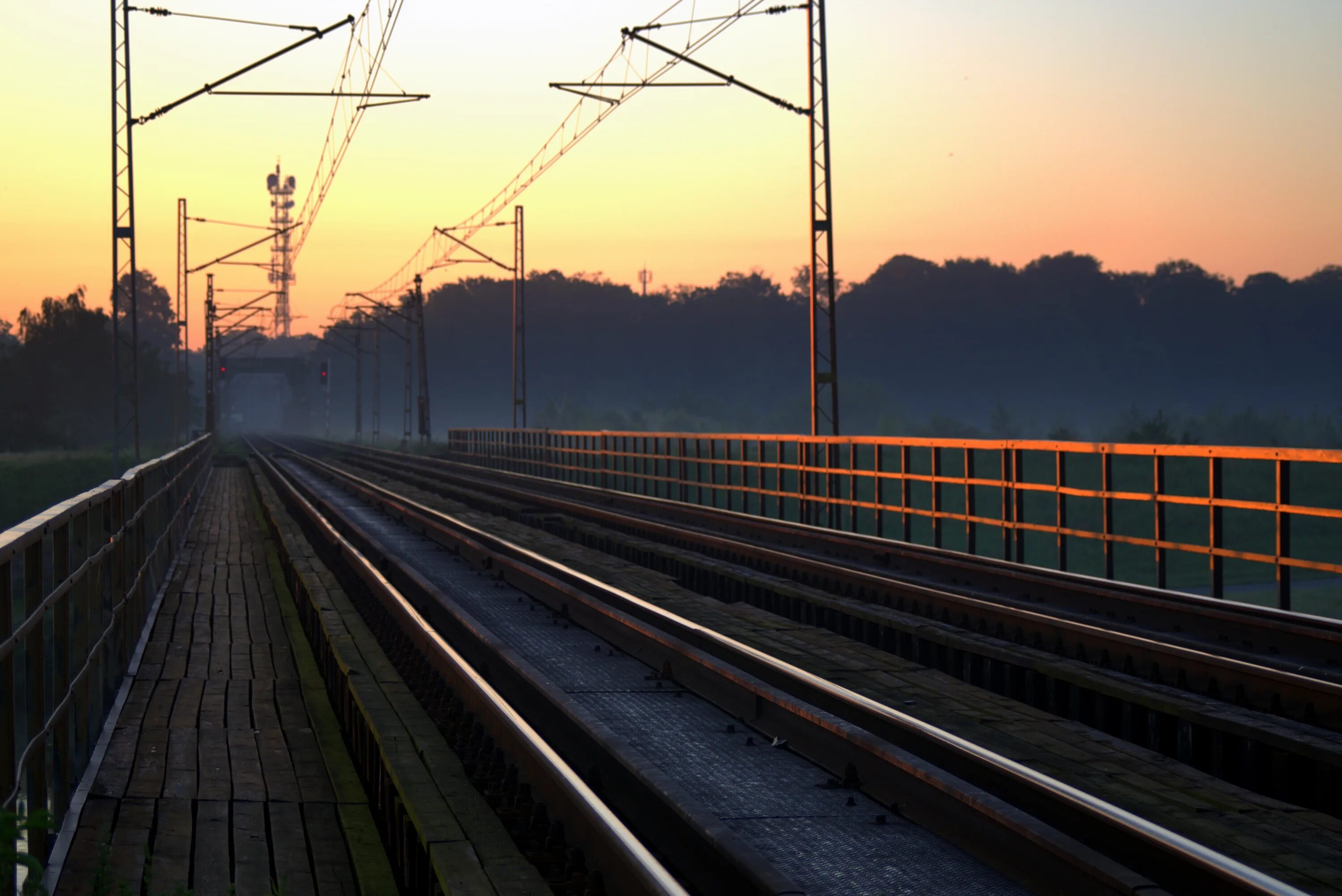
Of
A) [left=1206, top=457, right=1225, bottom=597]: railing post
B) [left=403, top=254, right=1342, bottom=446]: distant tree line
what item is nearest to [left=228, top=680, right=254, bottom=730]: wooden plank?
[left=1206, top=457, right=1225, bottom=597]: railing post

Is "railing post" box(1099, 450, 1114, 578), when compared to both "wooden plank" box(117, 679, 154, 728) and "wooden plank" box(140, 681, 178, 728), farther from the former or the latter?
"wooden plank" box(117, 679, 154, 728)

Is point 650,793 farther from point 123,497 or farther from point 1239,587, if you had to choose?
point 1239,587

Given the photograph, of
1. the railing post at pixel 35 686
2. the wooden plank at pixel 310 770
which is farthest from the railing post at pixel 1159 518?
the railing post at pixel 35 686

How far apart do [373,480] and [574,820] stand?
34635mm

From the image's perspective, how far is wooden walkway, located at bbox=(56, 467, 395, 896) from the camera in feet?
18.6

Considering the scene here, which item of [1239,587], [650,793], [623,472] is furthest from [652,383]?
[650,793]

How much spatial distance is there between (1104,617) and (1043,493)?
194 ft

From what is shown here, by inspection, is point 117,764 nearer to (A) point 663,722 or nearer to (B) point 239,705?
(B) point 239,705

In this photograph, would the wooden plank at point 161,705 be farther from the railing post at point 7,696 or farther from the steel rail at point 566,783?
the railing post at point 7,696

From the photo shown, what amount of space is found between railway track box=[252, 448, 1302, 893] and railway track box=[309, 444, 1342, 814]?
1.65 meters

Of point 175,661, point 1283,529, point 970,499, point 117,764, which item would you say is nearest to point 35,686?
point 117,764

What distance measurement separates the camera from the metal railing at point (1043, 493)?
13188mm

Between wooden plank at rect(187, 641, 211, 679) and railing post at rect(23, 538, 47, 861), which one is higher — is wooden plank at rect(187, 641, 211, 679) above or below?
below

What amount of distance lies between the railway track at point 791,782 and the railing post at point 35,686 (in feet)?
7.60
